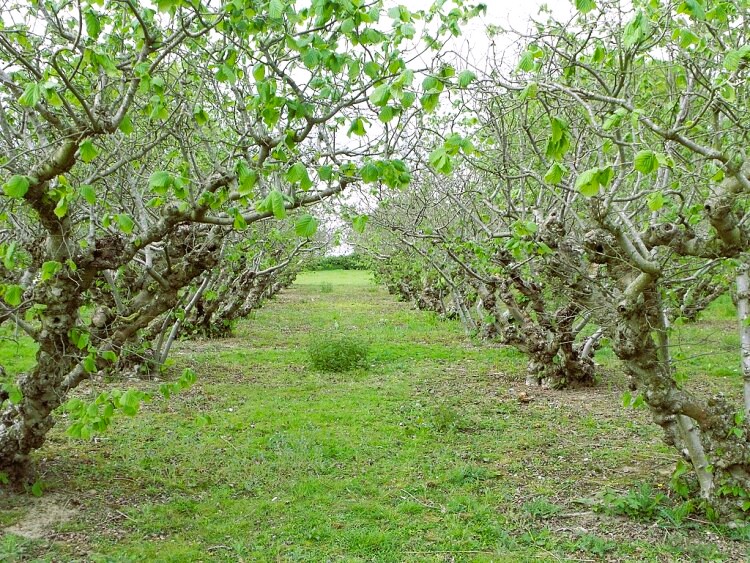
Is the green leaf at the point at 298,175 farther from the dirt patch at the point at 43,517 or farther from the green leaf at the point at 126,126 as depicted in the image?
the dirt patch at the point at 43,517

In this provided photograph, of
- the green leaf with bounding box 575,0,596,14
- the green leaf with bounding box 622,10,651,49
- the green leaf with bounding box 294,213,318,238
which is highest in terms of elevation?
the green leaf with bounding box 575,0,596,14

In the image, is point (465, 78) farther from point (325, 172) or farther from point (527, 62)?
point (325, 172)

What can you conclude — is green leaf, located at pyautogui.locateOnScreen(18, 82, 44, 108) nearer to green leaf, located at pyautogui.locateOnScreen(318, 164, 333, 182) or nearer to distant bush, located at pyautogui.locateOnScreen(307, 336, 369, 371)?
green leaf, located at pyautogui.locateOnScreen(318, 164, 333, 182)

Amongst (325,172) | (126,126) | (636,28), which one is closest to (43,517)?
(126,126)

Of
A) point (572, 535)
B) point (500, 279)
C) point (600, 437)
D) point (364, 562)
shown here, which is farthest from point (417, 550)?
point (500, 279)

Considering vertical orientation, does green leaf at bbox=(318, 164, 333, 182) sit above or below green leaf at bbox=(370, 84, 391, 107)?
below

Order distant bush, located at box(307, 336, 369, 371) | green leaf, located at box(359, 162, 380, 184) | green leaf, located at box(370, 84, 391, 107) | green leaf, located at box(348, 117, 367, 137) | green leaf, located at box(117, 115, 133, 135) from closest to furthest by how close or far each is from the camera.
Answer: green leaf, located at box(370, 84, 391, 107)
green leaf, located at box(359, 162, 380, 184)
green leaf, located at box(348, 117, 367, 137)
green leaf, located at box(117, 115, 133, 135)
distant bush, located at box(307, 336, 369, 371)

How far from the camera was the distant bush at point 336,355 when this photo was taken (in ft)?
44.5

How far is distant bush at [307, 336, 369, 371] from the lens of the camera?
13578 mm

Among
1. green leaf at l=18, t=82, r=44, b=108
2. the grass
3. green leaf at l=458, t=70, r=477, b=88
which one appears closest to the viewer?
green leaf at l=18, t=82, r=44, b=108

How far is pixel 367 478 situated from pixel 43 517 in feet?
10.6

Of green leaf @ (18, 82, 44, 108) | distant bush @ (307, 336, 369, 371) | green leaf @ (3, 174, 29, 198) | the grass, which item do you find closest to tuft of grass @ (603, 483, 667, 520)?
the grass

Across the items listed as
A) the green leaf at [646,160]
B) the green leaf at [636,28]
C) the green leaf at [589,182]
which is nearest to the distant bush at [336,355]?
the green leaf at [636,28]

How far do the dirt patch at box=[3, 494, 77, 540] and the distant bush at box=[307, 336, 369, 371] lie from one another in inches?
295
